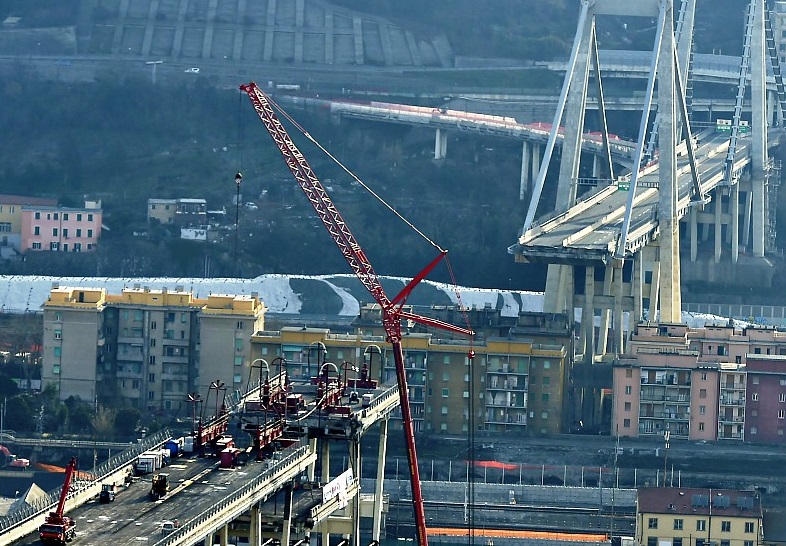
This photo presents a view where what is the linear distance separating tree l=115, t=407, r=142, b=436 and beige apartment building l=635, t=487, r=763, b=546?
13234 millimetres

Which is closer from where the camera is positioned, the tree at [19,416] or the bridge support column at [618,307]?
the tree at [19,416]

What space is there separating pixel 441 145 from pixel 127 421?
30375 mm

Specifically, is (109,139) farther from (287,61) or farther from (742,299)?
(742,299)

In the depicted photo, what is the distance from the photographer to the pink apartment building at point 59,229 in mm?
78500

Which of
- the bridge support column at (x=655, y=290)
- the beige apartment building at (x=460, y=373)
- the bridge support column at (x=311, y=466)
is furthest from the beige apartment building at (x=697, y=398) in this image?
the bridge support column at (x=311, y=466)

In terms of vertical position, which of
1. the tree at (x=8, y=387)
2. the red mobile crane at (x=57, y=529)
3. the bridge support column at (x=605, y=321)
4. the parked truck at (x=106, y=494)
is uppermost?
the bridge support column at (x=605, y=321)

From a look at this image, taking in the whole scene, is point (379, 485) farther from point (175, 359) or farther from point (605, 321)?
point (605, 321)

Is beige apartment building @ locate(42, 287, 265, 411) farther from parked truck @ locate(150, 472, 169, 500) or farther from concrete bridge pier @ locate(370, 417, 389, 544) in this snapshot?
parked truck @ locate(150, 472, 169, 500)

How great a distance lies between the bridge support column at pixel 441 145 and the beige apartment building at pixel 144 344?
25.5 metres

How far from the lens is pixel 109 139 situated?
8956cm

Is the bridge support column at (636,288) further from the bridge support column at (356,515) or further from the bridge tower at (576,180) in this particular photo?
the bridge support column at (356,515)

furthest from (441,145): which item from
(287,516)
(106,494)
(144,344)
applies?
(106,494)

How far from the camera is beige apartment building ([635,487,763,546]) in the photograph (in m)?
47.2

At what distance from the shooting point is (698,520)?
47.5m
